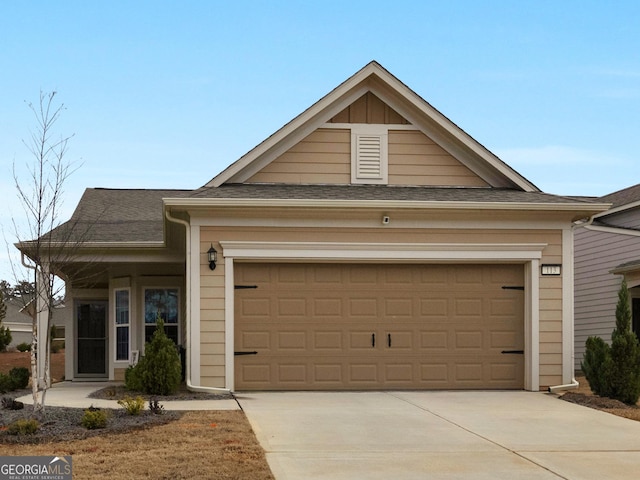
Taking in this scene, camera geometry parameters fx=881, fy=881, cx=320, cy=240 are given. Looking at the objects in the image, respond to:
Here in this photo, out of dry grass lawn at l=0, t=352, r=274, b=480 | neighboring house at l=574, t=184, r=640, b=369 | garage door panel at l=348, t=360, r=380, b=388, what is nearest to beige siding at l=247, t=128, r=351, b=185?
garage door panel at l=348, t=360, r=380, b=388

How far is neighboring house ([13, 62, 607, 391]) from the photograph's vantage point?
48.4 feet

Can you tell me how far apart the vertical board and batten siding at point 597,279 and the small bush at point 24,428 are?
16.2 metres

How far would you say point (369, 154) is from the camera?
16.3 m

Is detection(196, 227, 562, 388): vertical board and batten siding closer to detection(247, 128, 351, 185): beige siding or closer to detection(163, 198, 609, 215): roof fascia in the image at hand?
detection(163, 198, 609, 215): roof fascia

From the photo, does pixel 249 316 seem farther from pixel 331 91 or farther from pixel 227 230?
pixel 331 91

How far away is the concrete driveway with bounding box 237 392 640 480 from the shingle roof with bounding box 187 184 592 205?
333cm

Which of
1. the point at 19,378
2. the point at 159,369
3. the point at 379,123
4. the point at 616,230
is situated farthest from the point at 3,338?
the point at 379,123

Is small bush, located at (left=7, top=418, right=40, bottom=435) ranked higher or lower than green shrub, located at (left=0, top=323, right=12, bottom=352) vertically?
higher

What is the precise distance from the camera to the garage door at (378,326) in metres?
15.0

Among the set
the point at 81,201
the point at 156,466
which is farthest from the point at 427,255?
the point at 81,201

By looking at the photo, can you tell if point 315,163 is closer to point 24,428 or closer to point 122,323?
point 122,323

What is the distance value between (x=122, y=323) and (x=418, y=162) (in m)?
7.75

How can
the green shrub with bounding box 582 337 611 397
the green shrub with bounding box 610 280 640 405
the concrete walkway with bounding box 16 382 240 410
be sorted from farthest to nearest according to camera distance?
the green shrub with bounding box 582 337 611 397 → the green shrub with bounding box 610 280 640 405 → the concrete walkway with bounding box 16 382 240 410

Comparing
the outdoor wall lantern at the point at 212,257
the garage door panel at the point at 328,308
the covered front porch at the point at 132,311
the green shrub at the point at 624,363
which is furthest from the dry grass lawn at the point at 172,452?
the covered front porch at the point at 132,311
